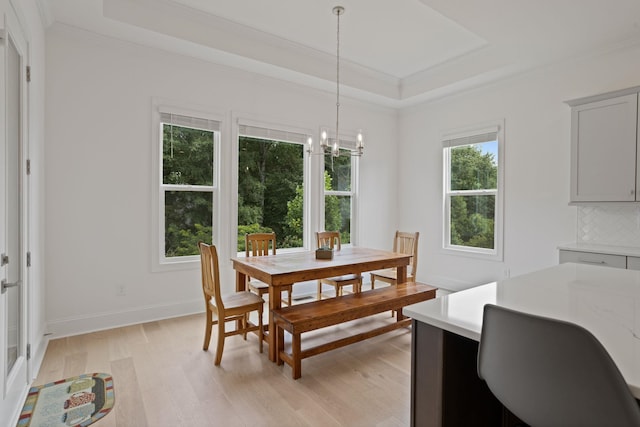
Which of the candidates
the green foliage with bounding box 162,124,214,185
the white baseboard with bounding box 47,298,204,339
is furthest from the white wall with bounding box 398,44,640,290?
the white baseboard with bounding box 47,298,204,339

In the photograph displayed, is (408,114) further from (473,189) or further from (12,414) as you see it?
(12,414)

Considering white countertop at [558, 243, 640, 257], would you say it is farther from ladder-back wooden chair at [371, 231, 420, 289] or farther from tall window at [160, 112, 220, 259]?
tall window at [160, 112, 220, 259]

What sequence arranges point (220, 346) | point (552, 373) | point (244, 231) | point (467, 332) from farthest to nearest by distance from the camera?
A: point (244, 231), point (220, 346), point (467, 332), point (552, 373)

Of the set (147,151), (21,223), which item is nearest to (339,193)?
(147,151)

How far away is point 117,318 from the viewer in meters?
3.60

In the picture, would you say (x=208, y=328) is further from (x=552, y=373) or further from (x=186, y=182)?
(x=552, y=373)

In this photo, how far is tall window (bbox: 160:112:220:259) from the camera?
3.93 metres

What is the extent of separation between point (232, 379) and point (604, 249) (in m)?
3.50

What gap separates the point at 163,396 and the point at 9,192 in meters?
1.54

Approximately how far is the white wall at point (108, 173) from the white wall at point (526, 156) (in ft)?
9.75

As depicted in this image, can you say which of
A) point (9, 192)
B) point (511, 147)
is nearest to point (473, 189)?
point (511, 147)

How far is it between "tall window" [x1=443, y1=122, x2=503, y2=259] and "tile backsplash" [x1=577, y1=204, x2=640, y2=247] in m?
0.92

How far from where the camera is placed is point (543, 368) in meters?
0.91

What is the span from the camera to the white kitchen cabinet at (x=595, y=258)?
3.23 metres
